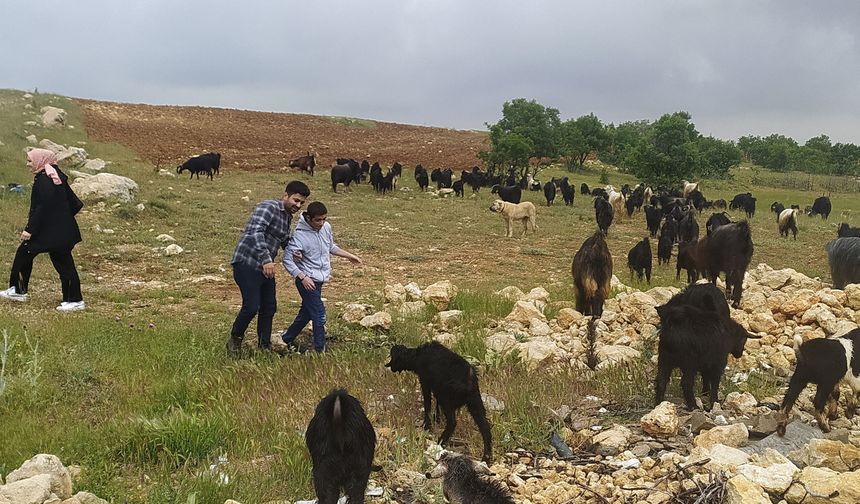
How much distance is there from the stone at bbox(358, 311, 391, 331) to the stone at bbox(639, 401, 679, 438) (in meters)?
3.69

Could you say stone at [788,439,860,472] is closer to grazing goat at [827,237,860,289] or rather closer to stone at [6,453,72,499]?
stone at [6,453,72,499]

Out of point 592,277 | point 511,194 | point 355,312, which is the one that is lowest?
point 355,312

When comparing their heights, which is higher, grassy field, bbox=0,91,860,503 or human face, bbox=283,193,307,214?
human face, bbox=283,193,307,214

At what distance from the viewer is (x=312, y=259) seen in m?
6.09

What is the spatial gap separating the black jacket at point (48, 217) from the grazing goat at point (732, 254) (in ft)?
26.8

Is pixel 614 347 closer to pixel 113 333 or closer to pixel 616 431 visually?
pixel 616 431

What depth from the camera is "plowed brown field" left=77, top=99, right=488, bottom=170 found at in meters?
32.6

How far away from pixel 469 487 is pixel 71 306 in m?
6.48

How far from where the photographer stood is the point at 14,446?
391 cm

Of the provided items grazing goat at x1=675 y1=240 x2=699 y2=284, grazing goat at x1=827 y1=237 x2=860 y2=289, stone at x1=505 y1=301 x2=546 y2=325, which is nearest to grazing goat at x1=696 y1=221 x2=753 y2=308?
grazing goat at x1=827 y1=237 x2=860 y2=289

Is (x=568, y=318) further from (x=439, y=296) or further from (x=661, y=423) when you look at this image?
(x=661, y=423)

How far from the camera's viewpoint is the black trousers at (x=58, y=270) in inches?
294

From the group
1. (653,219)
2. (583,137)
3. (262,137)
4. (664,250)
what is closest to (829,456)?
(664,250)

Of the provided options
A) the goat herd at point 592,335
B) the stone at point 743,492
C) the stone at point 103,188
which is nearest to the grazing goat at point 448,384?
the goat herd at point 592,335
